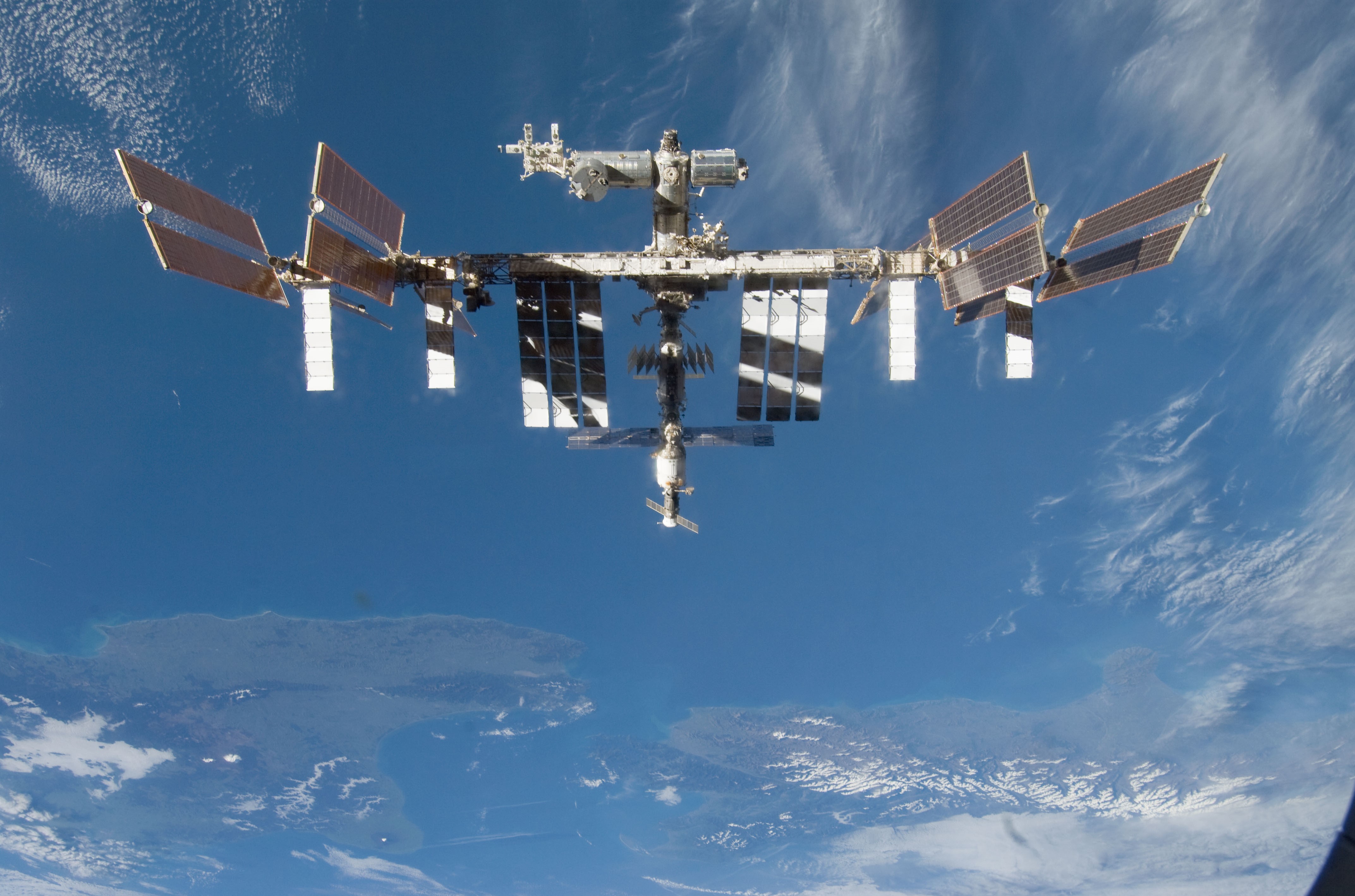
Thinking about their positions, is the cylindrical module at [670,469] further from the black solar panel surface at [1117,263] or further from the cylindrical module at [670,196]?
the black solar panel surface at [1117,263]

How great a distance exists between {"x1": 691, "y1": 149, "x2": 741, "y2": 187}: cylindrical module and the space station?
0.06 m

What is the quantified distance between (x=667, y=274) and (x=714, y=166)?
3409mm

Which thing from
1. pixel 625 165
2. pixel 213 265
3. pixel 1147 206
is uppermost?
pixel 625 165

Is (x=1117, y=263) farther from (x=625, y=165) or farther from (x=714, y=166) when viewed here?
(x=625, y=165)

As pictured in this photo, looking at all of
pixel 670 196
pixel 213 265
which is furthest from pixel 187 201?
pixel 670 196

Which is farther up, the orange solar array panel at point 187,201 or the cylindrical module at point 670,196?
the cylindrical module at point 670,196

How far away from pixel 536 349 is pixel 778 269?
8.58m

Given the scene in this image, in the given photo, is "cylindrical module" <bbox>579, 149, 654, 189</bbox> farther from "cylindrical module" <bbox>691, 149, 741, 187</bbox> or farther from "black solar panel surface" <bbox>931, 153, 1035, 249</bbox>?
"black solar panel surface" <bbox>931, 153, 1035, 249</bbox>

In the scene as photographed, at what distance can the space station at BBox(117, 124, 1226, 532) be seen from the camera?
1493cm

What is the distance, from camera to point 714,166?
16656 mm

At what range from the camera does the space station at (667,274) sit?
14930 mm

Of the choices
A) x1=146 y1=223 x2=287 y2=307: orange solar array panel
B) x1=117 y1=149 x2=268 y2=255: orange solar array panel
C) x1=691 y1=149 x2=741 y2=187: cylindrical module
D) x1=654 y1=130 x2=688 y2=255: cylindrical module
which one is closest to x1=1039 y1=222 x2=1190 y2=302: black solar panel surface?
x1=691 y1=149 x2=741 y2=187: cylindrical module

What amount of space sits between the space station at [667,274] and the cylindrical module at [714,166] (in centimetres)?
6

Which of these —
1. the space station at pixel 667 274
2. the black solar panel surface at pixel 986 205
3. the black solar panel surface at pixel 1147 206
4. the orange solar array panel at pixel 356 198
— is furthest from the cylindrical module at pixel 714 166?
the black solar panel surface at pixel 1147 206
